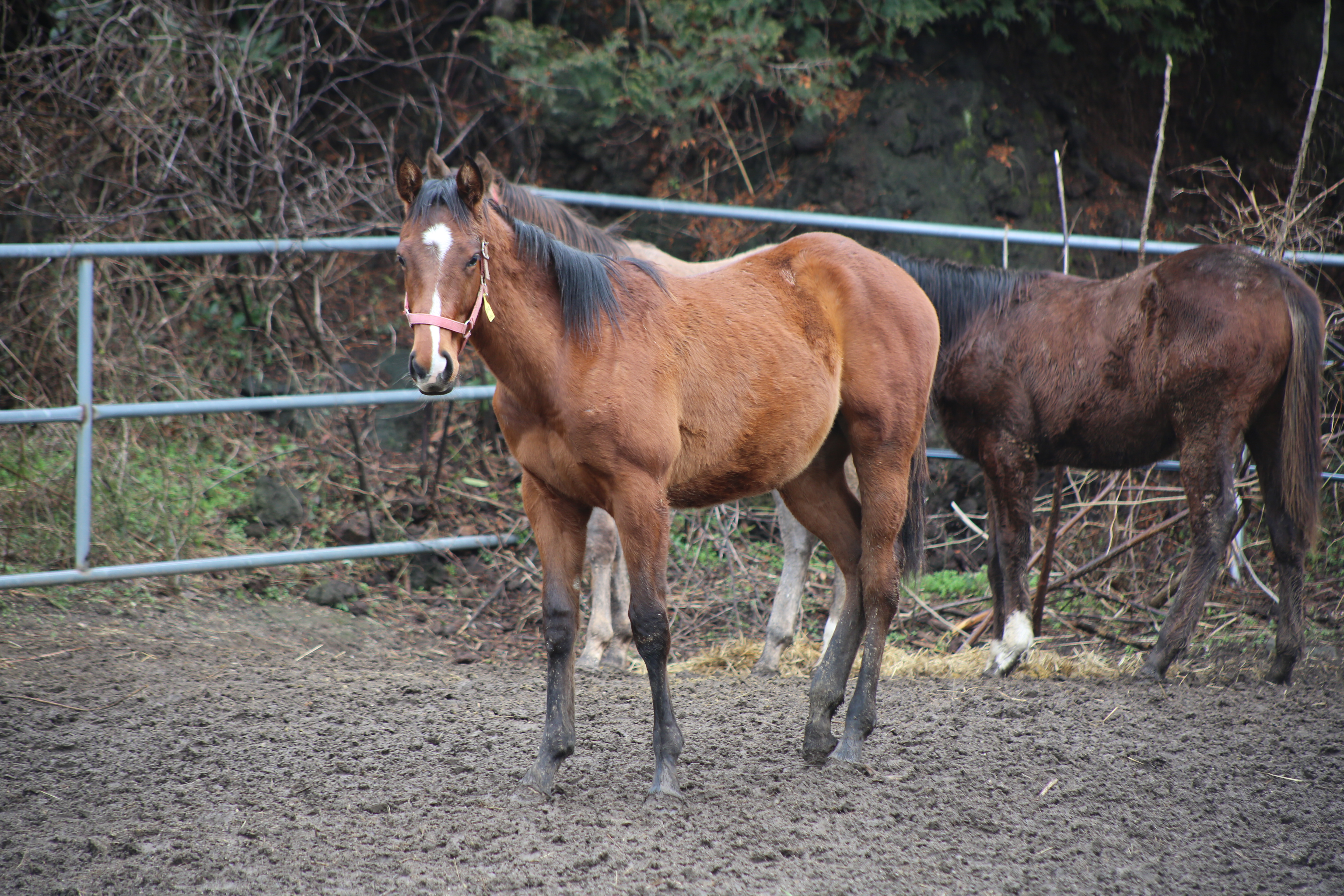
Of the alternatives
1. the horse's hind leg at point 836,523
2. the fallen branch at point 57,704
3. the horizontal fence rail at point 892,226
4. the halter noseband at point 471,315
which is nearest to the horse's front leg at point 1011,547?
the horse's hind leg at point 836,523

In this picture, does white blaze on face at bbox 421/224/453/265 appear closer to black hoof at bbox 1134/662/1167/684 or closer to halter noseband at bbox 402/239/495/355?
halter noseband at bbox 402/239/495/355

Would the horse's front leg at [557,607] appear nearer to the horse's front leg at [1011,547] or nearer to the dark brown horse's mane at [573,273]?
the dark brown horse's mane at [573,273]

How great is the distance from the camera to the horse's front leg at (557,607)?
3.07 m

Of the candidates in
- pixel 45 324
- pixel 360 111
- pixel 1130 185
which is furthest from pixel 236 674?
pixel 1130 185

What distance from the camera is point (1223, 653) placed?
5.00 metres

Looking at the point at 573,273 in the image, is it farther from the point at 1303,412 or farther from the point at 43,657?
the point at 1303,412

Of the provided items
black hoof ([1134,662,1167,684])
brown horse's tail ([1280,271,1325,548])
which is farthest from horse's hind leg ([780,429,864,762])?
brown horse's tail ([1280,271,1325,548])

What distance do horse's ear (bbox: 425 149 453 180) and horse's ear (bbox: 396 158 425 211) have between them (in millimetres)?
50

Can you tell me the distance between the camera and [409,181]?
289 cm

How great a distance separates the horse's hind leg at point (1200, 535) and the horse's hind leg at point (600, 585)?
2547 millimetres

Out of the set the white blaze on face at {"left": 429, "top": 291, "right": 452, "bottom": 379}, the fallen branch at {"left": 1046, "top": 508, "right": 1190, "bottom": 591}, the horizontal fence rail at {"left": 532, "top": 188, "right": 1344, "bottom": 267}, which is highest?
the horizontal fence rail at {"left": 532, "top": 188, "right": 1344, "bottom": 267}

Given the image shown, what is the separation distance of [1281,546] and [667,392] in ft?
10.8

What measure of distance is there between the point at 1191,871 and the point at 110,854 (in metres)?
2.88

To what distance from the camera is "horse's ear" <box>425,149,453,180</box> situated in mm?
2908
